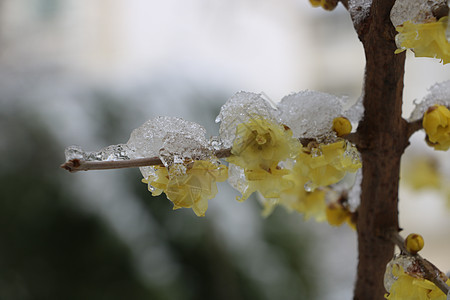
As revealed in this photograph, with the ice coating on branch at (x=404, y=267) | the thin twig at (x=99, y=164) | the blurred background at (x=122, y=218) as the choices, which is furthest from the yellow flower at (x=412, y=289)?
the blurred background at (x=122, y=218)

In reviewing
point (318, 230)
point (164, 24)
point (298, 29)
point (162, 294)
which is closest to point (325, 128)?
point (162, 294)

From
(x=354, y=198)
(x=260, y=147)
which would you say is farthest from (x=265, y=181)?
(x=354, y=198)

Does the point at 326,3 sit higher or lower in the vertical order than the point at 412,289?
higher

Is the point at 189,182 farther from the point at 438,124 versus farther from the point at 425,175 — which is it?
the point at 425,175

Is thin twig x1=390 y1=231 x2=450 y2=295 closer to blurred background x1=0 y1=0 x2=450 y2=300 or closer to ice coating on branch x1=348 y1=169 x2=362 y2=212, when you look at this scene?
ice coating on branch x1=348 y1=169 x2=362 y2=212

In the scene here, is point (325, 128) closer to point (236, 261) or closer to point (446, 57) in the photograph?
point (446, 57)

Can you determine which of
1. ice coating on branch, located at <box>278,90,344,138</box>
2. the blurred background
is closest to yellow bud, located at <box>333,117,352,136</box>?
ice coating on branch, located at <box>278,90,344,138</box>

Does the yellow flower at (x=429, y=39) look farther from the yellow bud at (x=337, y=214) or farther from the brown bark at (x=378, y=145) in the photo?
the yellow bud at (x=337, y=214)
